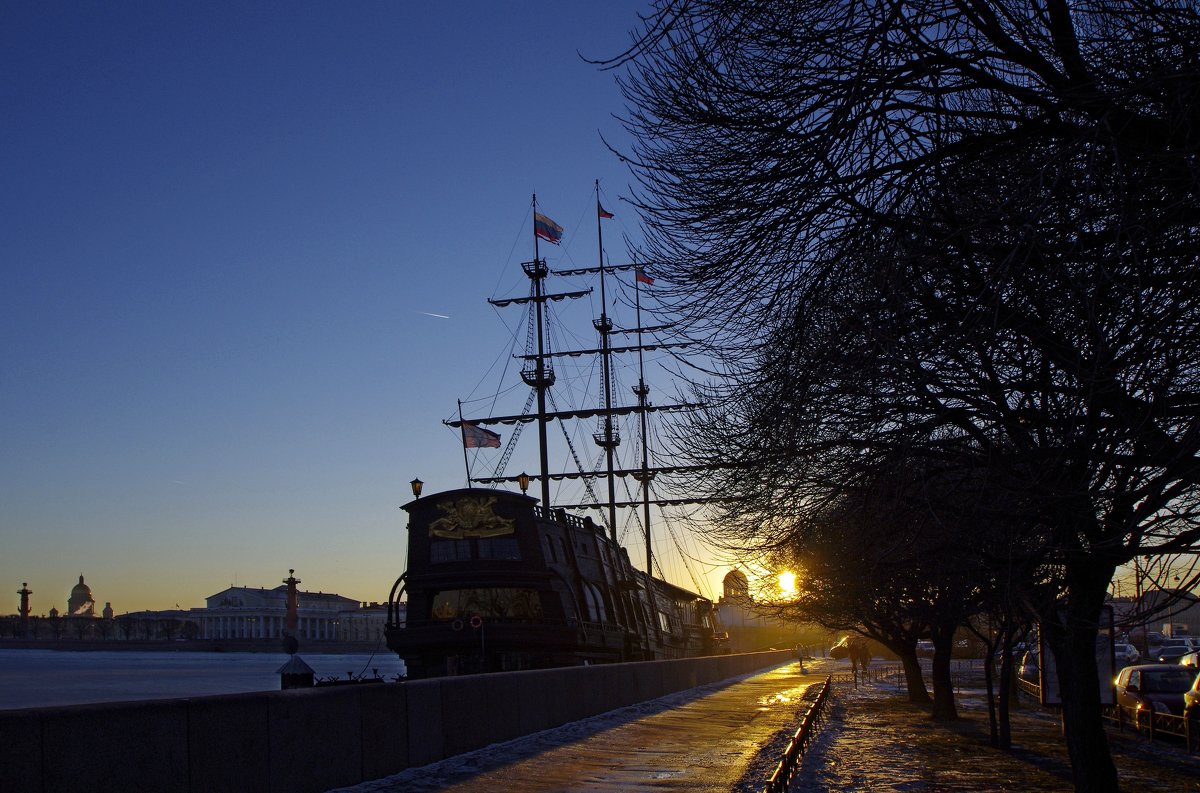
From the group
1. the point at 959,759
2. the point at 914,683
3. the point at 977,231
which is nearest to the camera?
the point at 977,231

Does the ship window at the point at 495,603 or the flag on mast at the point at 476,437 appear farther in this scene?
the flag on mast at the point at 476,437

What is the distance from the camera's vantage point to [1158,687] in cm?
2167

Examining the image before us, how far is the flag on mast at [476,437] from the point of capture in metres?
46.2

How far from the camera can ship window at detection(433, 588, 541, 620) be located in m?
30.0

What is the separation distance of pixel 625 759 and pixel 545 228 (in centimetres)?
3852

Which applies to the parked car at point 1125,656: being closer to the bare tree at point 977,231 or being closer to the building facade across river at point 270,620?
the bare tree at point 977,231

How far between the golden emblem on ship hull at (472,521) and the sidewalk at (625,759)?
9223 millimetres

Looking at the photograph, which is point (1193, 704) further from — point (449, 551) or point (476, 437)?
point (476, 437)

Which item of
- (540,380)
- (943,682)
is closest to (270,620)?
(540,380)

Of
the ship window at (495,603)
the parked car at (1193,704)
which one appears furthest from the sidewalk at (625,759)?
the ship window at (495,603)

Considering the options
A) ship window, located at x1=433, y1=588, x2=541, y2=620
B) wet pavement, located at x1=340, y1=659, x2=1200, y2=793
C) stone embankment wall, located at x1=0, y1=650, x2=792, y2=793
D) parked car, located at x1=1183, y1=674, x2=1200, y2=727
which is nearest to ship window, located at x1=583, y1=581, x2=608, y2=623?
ship window, located at x1=433, y1=588, x2=541, y2=620

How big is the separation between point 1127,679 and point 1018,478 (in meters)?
17.2

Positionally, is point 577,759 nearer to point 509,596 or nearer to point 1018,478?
point 1018,478

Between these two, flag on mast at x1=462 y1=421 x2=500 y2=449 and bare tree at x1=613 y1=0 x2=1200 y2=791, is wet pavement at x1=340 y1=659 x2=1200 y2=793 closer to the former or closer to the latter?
bare tree at x1=613 y1=0 x2=1200 y2=791
